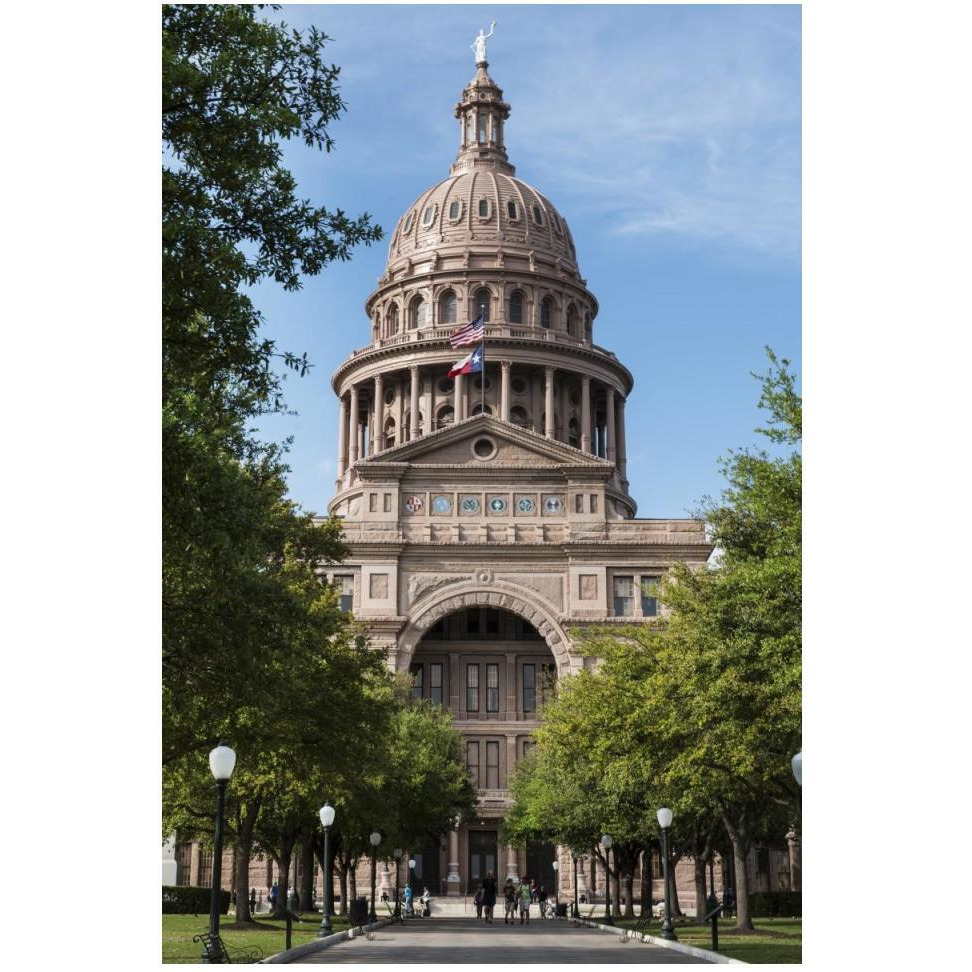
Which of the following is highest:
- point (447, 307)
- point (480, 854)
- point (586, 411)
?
point (447, 307)

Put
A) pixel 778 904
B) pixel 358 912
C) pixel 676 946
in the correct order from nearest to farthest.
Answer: pixel 676 946 < pixel 358 912 < pixel 778 904

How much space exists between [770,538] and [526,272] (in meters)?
80.3

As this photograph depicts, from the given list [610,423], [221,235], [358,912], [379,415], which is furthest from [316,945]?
[610,423]

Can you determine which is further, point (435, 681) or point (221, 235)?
point (435, 681)

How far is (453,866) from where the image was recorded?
258 ft

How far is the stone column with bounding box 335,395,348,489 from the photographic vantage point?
104 metres

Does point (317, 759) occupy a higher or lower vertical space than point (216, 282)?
lower

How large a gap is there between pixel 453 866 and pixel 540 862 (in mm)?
5105

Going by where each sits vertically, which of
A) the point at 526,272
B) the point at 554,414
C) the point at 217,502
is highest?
the point at 526,272

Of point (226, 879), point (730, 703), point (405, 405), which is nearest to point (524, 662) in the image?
point (226, 879)

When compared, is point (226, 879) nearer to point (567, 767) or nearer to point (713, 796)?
point (567, 767)

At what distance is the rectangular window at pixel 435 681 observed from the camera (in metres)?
83.1

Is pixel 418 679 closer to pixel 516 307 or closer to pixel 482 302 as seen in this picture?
pixel 482 302
